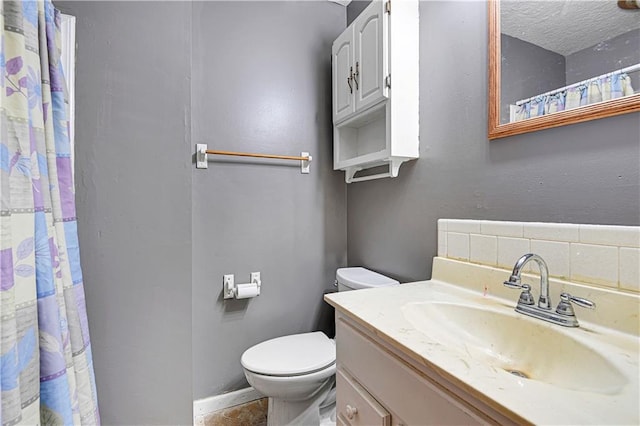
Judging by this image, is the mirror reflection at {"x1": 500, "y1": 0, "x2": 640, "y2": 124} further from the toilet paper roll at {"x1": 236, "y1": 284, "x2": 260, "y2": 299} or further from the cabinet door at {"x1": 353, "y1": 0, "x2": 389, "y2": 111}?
the toilet paper roll at {"x1": 236, "y1": 284, "x2": 260, "y2": 299}

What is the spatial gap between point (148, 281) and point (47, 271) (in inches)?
17.8

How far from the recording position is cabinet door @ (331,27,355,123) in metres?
1.53

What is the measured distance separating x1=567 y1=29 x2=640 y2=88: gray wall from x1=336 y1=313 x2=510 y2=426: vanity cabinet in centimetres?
82

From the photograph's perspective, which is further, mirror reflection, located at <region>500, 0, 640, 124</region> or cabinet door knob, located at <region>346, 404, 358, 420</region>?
cabinet door knob, located at <region>346, 404, 358, 420</region>

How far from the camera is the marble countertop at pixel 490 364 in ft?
Answer: 1.37

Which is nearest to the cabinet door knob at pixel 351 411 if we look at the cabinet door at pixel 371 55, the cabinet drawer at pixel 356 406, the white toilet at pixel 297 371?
the cabinet drawer at pixel 356 406

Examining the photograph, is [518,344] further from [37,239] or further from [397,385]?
[37,239]

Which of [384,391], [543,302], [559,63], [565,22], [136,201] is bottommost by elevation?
[384,391]

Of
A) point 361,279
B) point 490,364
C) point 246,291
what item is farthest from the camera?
point 246,291

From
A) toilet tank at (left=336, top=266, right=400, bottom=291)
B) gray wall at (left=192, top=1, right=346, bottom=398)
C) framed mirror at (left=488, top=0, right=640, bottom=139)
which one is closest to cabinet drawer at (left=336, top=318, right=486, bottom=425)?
toilet tank at (left=336, top=266, right=400, bottom=291)

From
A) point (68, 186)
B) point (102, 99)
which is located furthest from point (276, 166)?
point (68, 186)

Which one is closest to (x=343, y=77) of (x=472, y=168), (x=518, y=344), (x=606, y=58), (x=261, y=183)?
(x=261, y=183)

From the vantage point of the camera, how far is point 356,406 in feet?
2.69

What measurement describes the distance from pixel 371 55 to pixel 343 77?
267mm
